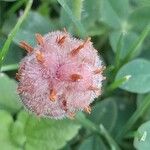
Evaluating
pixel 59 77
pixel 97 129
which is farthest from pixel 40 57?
pixel 97 129

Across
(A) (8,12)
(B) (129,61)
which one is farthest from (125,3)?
(A) (8,12)

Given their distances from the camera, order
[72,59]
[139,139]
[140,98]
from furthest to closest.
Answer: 1. [140,98]
2. [139,139]
3. [72,59]

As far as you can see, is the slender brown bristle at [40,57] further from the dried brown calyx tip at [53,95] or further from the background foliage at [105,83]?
the background foliage at [105,83]

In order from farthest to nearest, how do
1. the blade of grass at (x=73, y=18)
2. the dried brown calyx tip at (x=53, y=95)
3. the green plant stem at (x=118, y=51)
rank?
the green plant stem at (x=118, y=51), the blade of grass at (x=73, y=18), the dried brown calyx tip at (x=53, y=95)

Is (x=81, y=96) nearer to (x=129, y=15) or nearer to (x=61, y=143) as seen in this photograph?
(x=61, y=143)

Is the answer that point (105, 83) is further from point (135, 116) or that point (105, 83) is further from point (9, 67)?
point (9, 67)

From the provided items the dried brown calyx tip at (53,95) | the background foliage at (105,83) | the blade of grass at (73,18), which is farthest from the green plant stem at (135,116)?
the dried brown calyx tip at (53,95)

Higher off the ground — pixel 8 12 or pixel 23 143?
pixel 8 12
